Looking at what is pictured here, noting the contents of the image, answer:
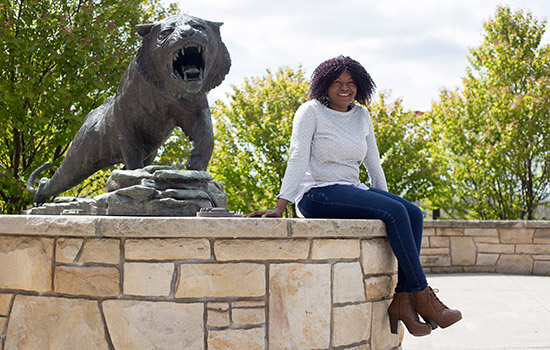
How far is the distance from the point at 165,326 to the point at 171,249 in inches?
16.3

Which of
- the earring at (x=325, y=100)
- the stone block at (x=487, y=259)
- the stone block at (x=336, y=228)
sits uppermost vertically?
the earring at (x=325, y=100)

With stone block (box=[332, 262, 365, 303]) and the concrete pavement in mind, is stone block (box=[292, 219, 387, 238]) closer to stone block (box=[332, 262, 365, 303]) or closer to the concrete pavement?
stone block (box=[332, 262, 365, 303])

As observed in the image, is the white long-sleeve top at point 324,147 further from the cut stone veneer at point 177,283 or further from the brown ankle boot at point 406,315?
the brown ankle boot at point 406,315

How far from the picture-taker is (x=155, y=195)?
3.65m

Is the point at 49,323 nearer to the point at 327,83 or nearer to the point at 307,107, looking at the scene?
the point at 307,107

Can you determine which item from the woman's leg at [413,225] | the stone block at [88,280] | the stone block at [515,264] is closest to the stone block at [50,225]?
the stone block at [88,280]

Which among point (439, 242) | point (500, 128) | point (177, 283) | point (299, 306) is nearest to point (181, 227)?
point (177, 283)

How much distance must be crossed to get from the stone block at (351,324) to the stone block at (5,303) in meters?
1.93

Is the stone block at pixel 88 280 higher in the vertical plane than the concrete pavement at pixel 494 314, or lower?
higher

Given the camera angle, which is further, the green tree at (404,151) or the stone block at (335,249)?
the green tree at (404,151)

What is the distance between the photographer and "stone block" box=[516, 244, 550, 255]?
9.00 meters

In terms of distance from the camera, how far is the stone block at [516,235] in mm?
9008

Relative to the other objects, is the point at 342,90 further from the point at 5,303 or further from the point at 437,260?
the point at 437,260

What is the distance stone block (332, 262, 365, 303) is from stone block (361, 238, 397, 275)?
0.08 metres
